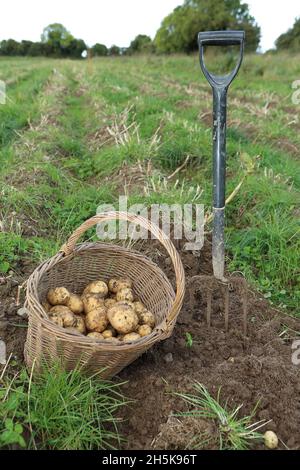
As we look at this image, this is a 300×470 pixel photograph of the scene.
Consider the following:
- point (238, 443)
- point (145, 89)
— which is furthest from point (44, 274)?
point (145, 89)

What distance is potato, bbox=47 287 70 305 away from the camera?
8.00ft

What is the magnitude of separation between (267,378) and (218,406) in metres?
0.38

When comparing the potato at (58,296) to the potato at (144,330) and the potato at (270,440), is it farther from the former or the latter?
the potato at (270,440)

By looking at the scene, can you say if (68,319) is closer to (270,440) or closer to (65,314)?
(65,314)

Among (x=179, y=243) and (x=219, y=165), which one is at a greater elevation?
(x=219, y=165)

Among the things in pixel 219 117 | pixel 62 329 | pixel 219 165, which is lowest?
pixel 62 329

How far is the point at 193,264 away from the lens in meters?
3.45

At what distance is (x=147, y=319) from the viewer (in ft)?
8.04

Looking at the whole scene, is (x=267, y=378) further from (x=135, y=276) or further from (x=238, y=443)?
(x=135, y=276)

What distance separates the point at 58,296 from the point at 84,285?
14.1 inches

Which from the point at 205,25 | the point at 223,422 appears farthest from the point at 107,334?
the point at 205,25

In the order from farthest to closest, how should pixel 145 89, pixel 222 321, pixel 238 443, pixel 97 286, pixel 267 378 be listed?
pixel 145 89 → pixel 222 321 → pixel 97 286 → pixel 267 378 → pixel 238 443

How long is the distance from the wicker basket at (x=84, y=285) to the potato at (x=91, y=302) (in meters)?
0.21
